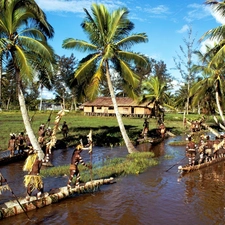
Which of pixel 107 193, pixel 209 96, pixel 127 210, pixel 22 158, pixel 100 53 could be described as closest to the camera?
pixel 127 210

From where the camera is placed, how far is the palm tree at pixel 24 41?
49.6ft

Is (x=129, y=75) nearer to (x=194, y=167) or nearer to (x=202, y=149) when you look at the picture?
(x=202, y=149)

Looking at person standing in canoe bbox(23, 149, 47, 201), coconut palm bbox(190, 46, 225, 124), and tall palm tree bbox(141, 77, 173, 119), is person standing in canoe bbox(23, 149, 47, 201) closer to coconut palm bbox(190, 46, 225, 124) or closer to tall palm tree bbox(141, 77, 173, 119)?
coconut palm bbox(190, 46, 225, 124)

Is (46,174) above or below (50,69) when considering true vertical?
below

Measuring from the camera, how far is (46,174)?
14094mm

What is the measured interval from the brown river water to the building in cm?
3747

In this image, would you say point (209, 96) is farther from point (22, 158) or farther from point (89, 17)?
point (22, 158)

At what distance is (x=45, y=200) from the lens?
31.9ft

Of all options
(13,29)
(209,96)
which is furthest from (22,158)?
(209,96)

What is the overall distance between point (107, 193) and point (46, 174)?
4011mm

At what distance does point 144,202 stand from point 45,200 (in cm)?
336

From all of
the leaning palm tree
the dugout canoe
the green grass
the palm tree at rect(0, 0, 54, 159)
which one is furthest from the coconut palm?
the dugout canoe

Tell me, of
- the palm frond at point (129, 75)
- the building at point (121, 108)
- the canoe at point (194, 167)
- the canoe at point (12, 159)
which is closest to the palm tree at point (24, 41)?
the canoe at point (12, 159)

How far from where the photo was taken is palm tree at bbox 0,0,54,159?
1511cm
